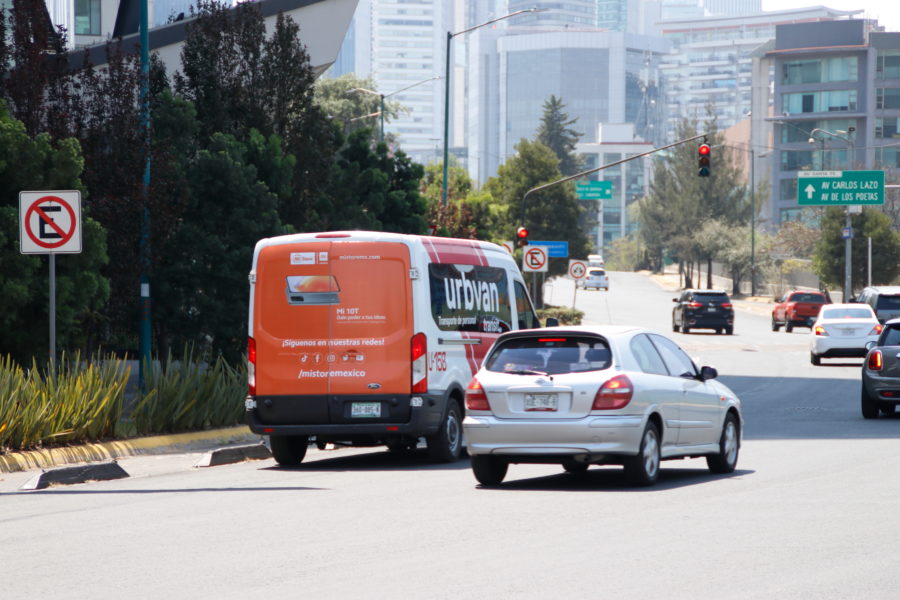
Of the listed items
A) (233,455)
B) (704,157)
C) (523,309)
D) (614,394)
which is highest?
(704,157)

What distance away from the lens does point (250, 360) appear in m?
16.8

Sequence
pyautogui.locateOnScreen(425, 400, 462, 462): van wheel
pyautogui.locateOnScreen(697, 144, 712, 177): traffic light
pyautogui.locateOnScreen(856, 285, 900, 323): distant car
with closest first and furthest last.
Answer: pyautogui.locateOnScreen(425, 400, 462, 462): van wheel
pyautogui.locateOnScreen(856, 285, 900, 323): distant car
pyautogui.locateOnScreen(697, 144, 712, 177): traffic light

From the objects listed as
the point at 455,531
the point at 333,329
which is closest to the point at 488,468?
the point at 333,329

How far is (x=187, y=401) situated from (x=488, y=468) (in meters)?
6.42

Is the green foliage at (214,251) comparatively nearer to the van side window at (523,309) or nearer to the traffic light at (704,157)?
the van side window at (523,309)

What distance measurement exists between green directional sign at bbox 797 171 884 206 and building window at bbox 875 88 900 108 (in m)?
57.1

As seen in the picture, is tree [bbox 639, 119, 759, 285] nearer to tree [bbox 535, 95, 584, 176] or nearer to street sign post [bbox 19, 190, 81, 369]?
tree [bbox 535, 95, 584, 176]

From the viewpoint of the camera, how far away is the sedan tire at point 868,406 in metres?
23.5

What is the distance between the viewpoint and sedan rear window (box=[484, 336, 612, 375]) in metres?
13.9

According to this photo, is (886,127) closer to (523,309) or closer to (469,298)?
(523,309)

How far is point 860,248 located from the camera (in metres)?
78.9

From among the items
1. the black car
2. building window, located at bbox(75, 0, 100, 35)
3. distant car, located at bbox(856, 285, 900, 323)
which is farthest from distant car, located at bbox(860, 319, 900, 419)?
the black car

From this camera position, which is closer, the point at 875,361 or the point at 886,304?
the point at 875,361

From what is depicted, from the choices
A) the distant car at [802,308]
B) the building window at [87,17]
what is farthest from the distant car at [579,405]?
the distant car at [802,308]
